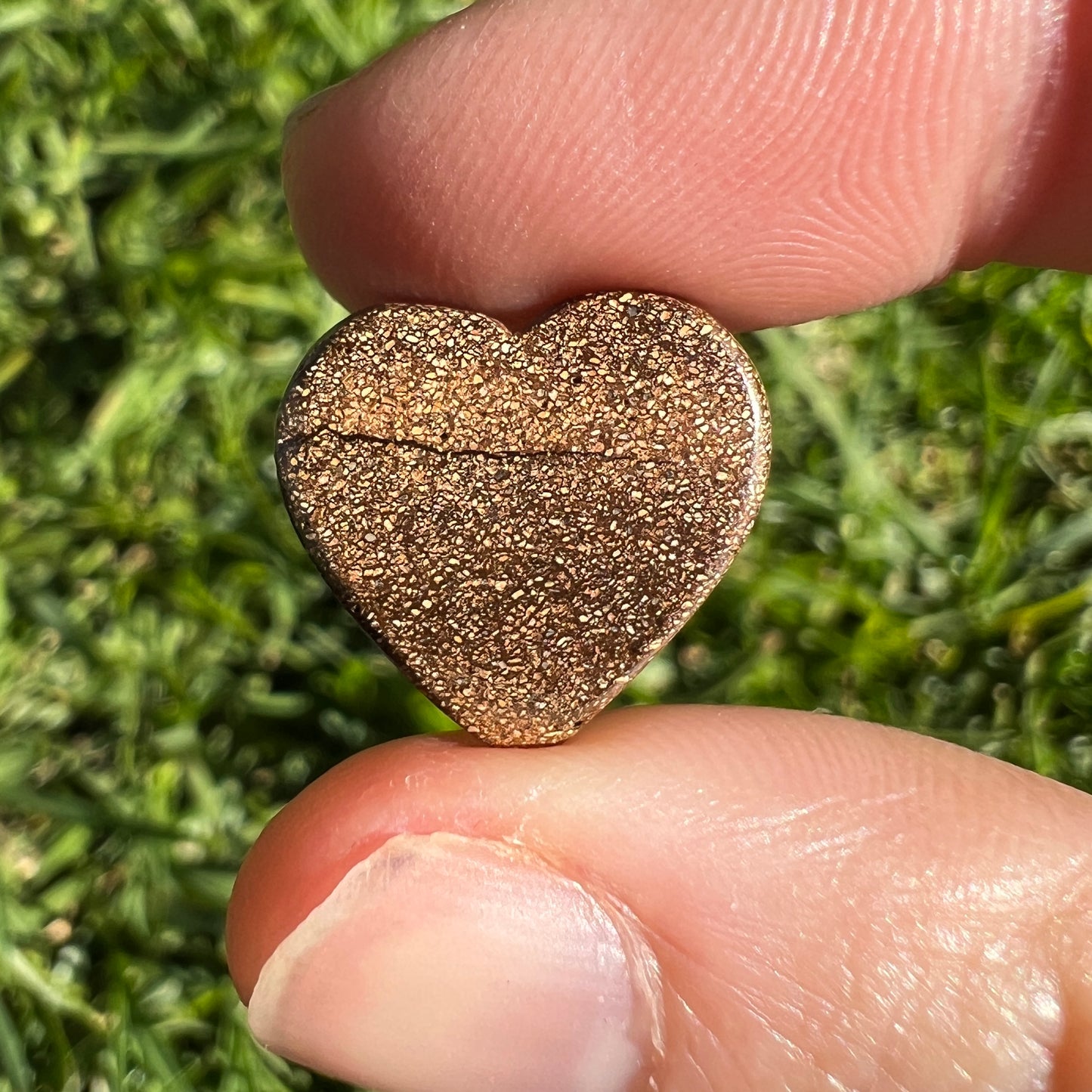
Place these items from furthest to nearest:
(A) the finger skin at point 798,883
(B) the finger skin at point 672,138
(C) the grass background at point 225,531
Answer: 1. (C) the grass background at point 225,531
2. (B) the finger skin at point 672,138
3. (A) the finger skin at point 798,883

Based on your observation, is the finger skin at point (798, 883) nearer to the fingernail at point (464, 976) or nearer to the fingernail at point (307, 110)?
the fingernail at point (464, 976)

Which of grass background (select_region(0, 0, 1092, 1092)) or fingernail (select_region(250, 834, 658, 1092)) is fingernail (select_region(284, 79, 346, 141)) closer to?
grass background (select_region(0, 0, 1092, 1092))

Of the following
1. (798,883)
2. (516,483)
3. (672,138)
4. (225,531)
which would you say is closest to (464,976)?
(798,883)

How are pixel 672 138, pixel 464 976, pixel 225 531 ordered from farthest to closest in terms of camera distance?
pixel 225 531 → pixel 672 138 → pixel 464 976

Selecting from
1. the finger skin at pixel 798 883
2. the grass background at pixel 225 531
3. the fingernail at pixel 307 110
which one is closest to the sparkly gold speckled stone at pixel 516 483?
the finger skin at pixel 798 883

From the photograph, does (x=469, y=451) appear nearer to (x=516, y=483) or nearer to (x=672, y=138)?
(x=516, y=483)

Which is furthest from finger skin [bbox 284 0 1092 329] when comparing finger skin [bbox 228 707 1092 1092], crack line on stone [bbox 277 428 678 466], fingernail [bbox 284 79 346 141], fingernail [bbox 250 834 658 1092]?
fingernail [bbox 250 834 658 1092]

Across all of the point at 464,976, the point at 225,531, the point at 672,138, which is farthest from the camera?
the point at 225,531
